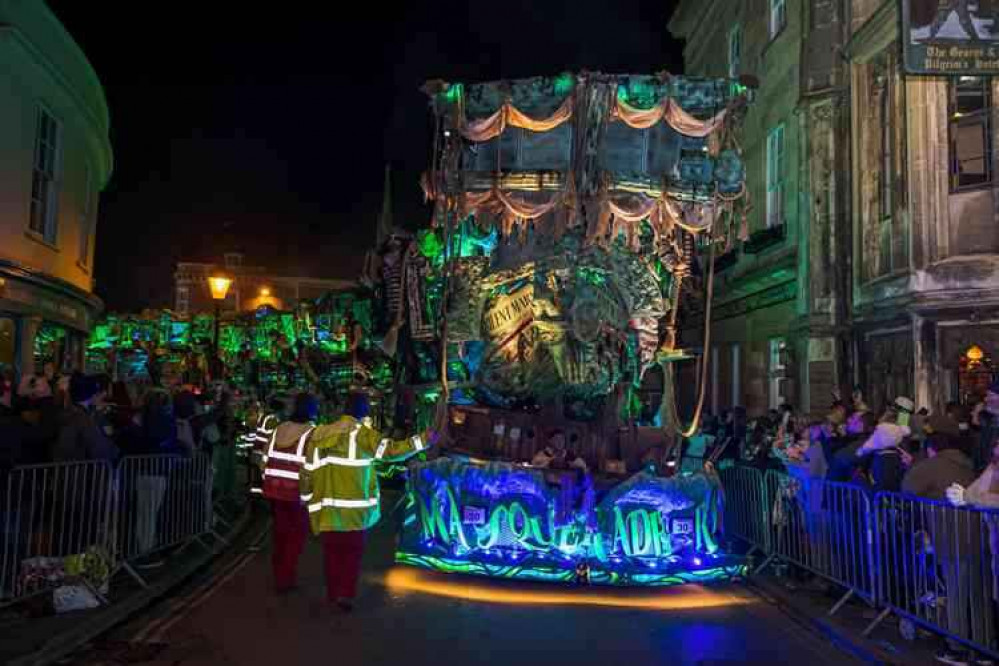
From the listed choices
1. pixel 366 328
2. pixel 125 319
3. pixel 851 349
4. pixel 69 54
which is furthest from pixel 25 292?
pixel 851 349

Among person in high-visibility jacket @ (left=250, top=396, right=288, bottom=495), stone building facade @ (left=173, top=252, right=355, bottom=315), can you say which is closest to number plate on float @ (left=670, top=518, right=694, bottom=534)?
person in high-visibility jacket @ (left=250, top=396, right=288, bottom=495)

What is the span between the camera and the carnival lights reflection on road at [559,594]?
7.57 metres

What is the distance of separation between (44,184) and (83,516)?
36.3 feet

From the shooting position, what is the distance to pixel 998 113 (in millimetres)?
12477

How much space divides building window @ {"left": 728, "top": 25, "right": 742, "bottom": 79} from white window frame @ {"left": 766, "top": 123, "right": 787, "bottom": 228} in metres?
3.22

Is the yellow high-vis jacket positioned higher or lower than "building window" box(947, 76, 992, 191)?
lower

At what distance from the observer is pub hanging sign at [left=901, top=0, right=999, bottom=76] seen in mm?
10617

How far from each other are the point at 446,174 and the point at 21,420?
4.66 metres

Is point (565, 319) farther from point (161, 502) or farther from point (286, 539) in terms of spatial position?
point (161, 502)

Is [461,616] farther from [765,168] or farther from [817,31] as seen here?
[765,168]

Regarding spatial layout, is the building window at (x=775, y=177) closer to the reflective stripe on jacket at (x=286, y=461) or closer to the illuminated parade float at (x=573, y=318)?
the illuminated parade float at (x=573, y=318)

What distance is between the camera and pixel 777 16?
61.1 ft

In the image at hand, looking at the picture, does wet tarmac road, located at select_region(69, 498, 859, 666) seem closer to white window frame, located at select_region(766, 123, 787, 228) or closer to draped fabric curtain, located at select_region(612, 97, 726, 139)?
draped fabric curtain, located at select_region(612, 97, 726, 139)

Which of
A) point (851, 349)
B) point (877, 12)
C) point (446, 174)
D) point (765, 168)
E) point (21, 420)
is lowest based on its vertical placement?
point (21, 420)
